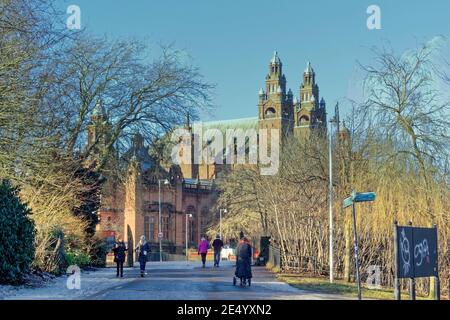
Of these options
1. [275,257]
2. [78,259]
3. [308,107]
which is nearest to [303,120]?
[308,107]

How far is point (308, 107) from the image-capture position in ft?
196

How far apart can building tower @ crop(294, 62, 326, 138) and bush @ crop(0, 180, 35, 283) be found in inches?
948

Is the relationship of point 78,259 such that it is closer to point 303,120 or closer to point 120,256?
point 120,256

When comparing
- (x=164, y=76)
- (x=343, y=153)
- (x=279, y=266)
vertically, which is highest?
(x=164, y=76)

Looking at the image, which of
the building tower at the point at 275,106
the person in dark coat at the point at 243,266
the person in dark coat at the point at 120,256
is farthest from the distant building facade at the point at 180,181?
the person in dark coat at the point at 243,266

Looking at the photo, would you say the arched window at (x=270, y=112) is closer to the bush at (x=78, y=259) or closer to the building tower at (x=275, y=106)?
the building tower at (x=275, y=106)

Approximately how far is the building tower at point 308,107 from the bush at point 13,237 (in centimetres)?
2408

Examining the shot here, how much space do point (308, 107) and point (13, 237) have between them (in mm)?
42718

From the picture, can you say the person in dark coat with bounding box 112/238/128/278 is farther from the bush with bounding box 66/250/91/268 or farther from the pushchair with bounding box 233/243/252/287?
the pushchair with bounding box 233/243/252/287

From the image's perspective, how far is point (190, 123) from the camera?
37406mm

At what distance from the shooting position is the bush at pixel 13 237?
18.7m
